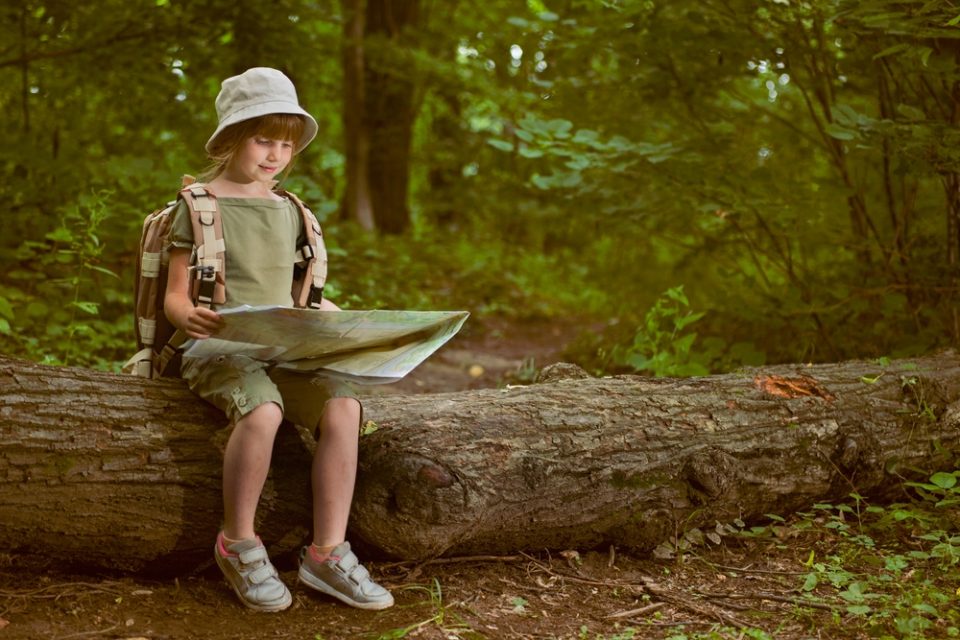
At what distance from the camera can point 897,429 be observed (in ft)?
12.6

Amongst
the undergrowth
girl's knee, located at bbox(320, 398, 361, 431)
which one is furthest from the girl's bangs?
the undergrowth

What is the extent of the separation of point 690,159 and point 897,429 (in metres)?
1.98

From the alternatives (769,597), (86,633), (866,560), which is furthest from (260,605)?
(866,560)

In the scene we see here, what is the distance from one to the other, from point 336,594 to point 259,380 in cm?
73

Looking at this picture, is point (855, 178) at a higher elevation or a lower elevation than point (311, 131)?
higher

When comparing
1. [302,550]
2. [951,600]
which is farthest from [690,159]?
[302,550]

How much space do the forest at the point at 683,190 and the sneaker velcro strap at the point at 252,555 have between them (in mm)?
293

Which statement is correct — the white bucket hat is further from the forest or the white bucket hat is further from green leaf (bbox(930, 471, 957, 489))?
green leaf (bbox(930, 471, 957, 489))

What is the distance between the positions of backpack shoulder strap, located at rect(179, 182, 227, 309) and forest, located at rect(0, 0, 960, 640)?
0.79ft

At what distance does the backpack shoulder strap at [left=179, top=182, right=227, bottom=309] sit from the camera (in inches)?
110

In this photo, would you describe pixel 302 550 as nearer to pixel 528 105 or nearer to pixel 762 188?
pixel 762 188

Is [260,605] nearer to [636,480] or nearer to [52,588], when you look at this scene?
[52,588]

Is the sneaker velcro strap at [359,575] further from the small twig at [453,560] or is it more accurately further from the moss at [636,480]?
the moss at [636,480]

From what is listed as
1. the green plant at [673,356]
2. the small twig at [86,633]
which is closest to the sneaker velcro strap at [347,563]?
the small twig at [86,633]
